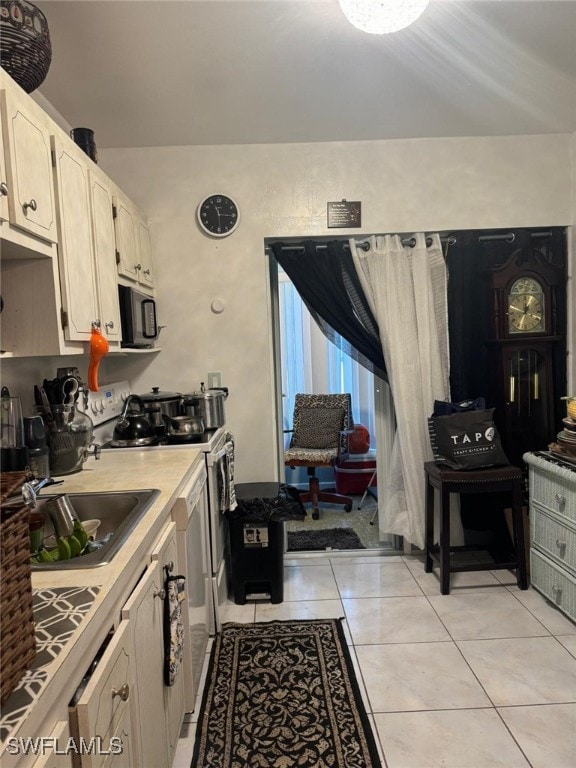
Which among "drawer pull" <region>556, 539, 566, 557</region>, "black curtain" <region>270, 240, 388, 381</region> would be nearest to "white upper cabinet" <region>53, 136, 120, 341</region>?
"black curtain" <region>270, 240, 388, 381</region>

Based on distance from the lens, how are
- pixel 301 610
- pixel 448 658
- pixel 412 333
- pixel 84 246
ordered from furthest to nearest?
pixel 412 333, pixel 301 610, pixel 448 658, pixel 84 246

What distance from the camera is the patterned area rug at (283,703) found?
64.3 inches

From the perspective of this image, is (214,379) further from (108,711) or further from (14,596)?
(14,596)

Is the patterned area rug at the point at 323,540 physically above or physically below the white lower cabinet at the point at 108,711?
below

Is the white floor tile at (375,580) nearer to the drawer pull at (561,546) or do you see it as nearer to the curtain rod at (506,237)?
the drawer pull at (561,546)

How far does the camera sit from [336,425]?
412 cm

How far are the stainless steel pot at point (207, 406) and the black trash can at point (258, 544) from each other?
0.45m

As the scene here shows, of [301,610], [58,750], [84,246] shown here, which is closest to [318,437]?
[301,610]

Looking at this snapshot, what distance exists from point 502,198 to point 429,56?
1125mm

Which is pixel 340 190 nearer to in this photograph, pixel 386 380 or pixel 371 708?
pixel 386 380

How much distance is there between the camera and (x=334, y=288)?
2.92 meters

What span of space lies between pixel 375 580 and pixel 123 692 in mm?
2097


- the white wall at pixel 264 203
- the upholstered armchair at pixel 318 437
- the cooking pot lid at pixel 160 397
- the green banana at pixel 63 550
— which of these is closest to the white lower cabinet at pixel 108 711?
the green banana at pixel 63 550

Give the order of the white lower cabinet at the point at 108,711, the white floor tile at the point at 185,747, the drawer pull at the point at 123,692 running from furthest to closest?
the white floor tile at the point at 185,747 < the drawer pull at the point at 123,692 < the white lower cabinet at the point at 108,711
